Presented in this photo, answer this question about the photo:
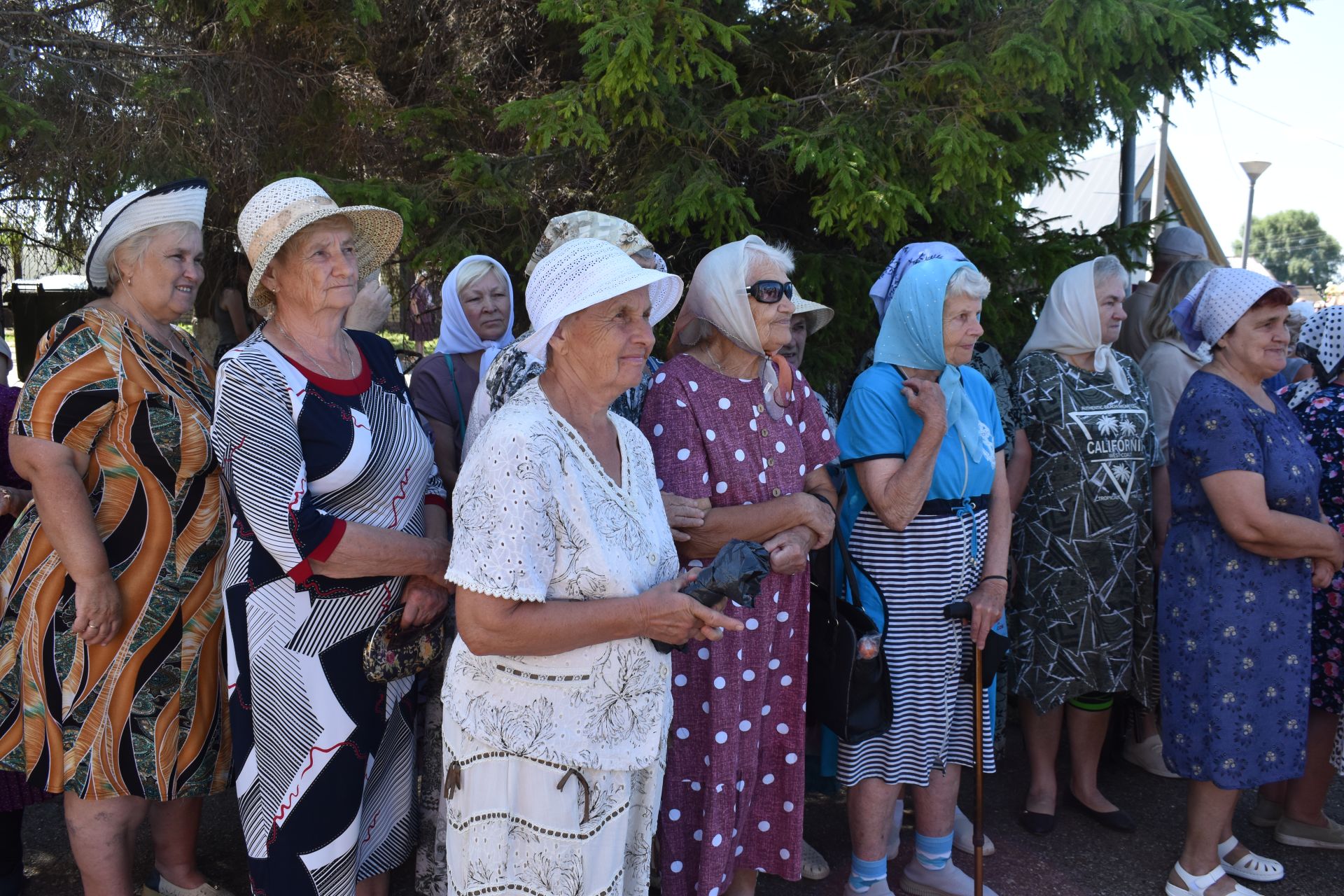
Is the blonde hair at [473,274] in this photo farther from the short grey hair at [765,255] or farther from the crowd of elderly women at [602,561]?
the short grey hair at [765,255]

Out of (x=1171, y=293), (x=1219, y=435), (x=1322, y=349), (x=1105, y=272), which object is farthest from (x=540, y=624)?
(x=1171, y=293)

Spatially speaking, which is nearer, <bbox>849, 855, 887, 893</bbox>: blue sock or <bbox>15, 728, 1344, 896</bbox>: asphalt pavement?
<bbox>849, 855, 887, 893</bbox>: blue sock

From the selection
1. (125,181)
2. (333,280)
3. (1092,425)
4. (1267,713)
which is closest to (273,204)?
(333,280)

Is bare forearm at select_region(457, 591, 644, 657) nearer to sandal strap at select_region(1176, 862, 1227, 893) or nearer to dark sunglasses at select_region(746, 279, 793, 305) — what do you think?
dark sunglasses at select_region(746, 279, 793, 305)

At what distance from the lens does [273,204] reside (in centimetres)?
255

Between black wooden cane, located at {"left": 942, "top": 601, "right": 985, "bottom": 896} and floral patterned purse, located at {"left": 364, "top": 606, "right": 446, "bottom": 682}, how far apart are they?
1.55m

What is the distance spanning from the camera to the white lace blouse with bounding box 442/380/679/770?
6.37 feet

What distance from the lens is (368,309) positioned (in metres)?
4.11

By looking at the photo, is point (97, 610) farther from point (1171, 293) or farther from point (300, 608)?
point (1171, 293)

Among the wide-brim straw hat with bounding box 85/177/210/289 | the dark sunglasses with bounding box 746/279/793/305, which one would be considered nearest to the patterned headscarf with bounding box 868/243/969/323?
the dark sunglasses with bounding box 746/279/793/305

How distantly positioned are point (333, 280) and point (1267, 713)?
10.3 feet

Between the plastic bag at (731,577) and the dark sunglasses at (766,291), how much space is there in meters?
1.03

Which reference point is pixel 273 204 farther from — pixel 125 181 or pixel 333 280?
pixel 125 181

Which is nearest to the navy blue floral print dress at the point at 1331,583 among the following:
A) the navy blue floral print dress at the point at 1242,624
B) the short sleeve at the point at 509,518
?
the navy blue floral print dress at the point at 1242,624
